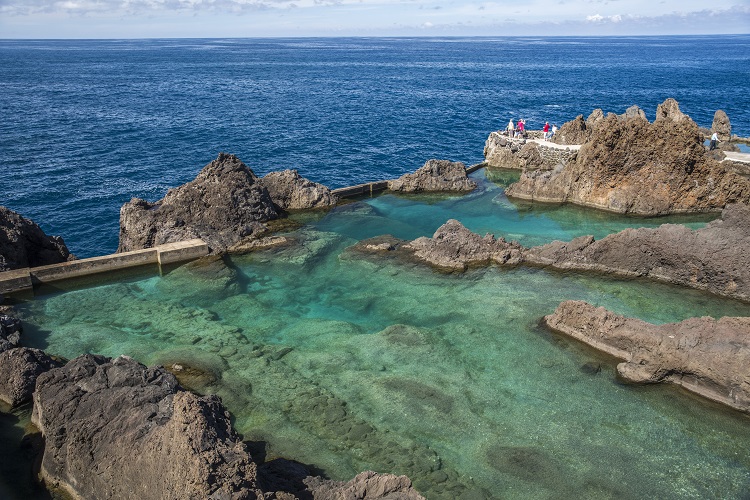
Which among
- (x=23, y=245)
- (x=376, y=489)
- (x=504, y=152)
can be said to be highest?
(x=504, y=152)

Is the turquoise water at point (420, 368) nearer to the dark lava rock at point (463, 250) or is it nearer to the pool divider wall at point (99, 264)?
the dark lava rock at point (463, 250)

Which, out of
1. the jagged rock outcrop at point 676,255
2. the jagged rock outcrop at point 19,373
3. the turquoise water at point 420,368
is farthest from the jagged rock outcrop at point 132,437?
the jagged rock outcrop at point 676,255

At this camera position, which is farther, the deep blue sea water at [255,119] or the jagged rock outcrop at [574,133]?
the jagged rock outcrop at [574,133]

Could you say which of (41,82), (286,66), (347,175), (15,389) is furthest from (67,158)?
(286,66)

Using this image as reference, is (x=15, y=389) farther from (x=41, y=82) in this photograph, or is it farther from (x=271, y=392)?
(x=41, y=82)

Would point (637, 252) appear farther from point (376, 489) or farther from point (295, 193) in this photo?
point (295, 193)

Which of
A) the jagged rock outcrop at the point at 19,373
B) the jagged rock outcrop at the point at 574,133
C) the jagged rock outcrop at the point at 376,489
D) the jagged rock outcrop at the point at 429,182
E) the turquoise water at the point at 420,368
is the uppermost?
the jagged rock outcrop at the point at 574,133

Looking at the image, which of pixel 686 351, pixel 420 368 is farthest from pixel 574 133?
pixel 420 368
